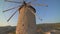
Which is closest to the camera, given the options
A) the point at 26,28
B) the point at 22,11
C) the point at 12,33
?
the point at 26,28

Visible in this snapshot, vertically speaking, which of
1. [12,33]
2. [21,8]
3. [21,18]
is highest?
[21,8]

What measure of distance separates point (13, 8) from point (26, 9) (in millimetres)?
1319

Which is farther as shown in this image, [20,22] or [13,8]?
[13,8]

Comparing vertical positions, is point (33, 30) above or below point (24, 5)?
below

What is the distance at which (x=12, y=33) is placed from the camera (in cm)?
1666


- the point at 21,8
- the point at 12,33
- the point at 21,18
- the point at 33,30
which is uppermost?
the point at 21,8

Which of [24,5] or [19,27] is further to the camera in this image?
[24,5]

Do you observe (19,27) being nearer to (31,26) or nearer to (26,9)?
(31,26)

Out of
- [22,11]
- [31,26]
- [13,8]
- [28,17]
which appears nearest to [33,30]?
[31,26]

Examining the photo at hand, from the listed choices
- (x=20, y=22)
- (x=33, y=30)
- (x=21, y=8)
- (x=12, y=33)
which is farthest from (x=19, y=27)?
(x=12, y=33)

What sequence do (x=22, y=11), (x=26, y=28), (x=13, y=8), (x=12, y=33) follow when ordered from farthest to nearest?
(x=12, y=33)
(x=13, y=8)
(x=22, y=11)
(x=26, y=28)

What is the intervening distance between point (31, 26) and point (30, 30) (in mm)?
391

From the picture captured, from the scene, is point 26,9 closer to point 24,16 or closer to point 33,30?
point 24,16

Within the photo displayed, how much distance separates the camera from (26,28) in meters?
9.35
